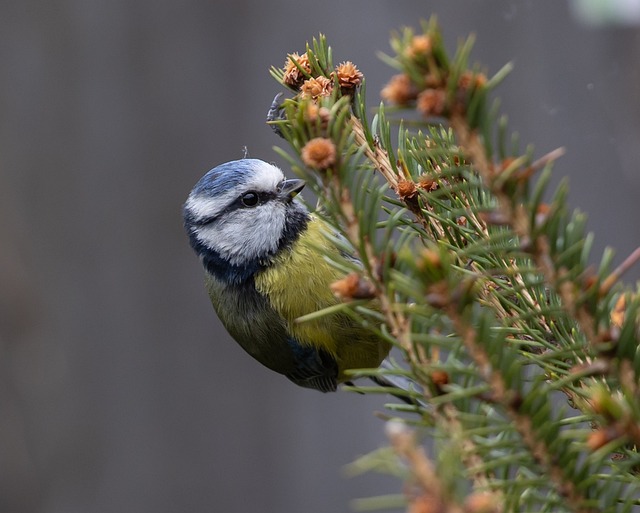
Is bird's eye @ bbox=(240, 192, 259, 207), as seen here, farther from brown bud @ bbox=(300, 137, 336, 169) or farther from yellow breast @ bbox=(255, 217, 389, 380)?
brown bud @ bbox=(300, 137, 336, 169)

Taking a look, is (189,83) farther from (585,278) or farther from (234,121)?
(585,278)

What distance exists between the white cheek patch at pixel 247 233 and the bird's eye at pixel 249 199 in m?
0.01

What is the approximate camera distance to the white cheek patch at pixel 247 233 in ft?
4.46

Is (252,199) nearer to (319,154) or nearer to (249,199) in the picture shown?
(249,199)

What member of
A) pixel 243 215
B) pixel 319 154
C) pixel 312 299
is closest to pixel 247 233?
pixel 243 215

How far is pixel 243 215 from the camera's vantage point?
1429mm

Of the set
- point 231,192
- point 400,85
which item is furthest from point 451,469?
point 231,192

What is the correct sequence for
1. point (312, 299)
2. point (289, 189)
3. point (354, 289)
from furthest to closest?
point (289, 189), point (312, 299), point (354, 289)

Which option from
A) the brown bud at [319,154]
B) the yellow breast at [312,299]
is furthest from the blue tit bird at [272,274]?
the brown bud at [319,154]

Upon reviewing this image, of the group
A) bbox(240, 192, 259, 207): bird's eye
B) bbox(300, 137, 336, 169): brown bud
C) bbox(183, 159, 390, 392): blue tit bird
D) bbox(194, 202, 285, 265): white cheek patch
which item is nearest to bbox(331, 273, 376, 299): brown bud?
bbox(300, 137, 336, 169): brown bud

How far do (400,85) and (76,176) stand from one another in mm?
1719

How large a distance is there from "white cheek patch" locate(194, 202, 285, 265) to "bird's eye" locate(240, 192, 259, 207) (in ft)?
0.04

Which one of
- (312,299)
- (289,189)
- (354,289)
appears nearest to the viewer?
(354,289)

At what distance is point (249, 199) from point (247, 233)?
8 cm
